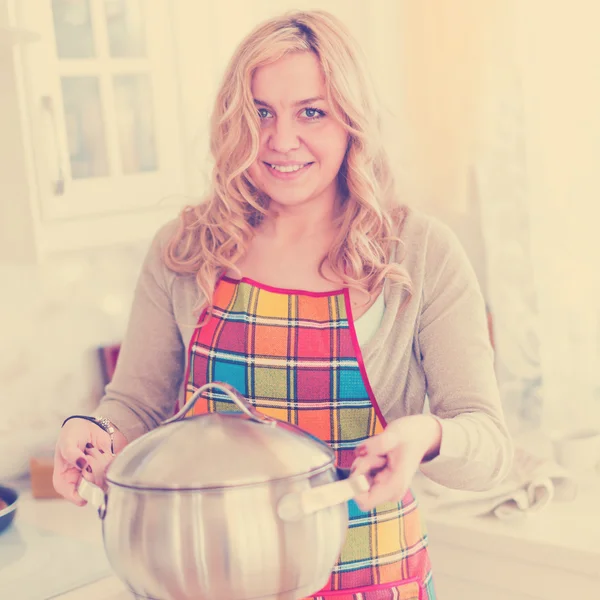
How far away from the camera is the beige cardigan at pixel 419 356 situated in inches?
42.4

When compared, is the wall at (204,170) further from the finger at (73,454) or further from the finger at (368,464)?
the finger at (368,464)

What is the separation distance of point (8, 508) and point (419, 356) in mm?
773

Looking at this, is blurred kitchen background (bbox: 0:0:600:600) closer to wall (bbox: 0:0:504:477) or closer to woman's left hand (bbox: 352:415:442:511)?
wall (bbox: 0:0:504:477)

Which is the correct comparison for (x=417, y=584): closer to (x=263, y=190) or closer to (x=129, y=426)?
(x=129, y=426)

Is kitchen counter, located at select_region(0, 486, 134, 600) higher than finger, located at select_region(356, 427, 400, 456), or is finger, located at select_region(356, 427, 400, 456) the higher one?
finger, located at select_region(356, 427, 400, 456)

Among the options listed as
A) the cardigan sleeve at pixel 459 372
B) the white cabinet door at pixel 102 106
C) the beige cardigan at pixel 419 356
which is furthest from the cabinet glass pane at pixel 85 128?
the cardigan sleeve at pixel 459 372

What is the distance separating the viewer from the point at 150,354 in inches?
51.0

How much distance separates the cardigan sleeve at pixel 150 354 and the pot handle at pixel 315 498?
55 cm

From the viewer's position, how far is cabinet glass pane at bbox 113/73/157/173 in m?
1.71

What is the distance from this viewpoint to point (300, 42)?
1.15 metres

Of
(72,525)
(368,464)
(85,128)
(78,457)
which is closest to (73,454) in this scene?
(78,457)

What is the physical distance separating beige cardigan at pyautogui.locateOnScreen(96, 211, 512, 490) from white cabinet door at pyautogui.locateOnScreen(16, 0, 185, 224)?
0.37m

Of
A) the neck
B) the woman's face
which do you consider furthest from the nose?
the neck

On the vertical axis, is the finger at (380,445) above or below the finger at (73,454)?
above
